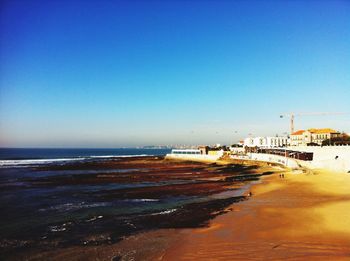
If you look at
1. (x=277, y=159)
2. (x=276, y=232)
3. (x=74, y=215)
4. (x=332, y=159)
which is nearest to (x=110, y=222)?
(x=74, y=215)

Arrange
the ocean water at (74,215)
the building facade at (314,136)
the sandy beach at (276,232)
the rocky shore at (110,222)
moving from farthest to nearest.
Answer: the building facade at (314,136) → the ocean water at (74,215) → the rocky shore at (110,222) → the sandy beach at (276,232)

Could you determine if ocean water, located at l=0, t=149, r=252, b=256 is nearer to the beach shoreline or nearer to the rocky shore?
the rocky shore

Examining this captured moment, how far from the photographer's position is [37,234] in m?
13.5

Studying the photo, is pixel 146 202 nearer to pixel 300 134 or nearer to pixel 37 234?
pixel 37 234

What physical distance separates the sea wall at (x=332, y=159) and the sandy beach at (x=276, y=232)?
1371 cm

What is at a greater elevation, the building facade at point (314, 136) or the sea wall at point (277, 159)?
the building facade at point (314, 136)

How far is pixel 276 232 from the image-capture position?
40.2 feet

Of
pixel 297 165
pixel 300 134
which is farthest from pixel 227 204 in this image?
pixel 300 134

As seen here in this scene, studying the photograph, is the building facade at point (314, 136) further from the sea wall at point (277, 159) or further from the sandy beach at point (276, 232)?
the sandy beach at point (276, 232)

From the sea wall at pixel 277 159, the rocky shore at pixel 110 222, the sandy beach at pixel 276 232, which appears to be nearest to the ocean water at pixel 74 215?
the rocky shore at pixel 110 222

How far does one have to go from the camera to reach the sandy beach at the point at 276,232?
9984 millimetres

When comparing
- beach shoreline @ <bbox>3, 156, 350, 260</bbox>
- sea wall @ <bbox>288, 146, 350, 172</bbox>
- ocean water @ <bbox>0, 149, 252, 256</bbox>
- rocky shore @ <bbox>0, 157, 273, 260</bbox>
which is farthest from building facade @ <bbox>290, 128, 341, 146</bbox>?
beach shoreline @ <bbox>3, 156, 350, 260</bbox>

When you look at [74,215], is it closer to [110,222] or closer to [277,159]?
[110,222]

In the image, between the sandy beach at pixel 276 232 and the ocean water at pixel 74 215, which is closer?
the sandy beach at pixel 276 232
